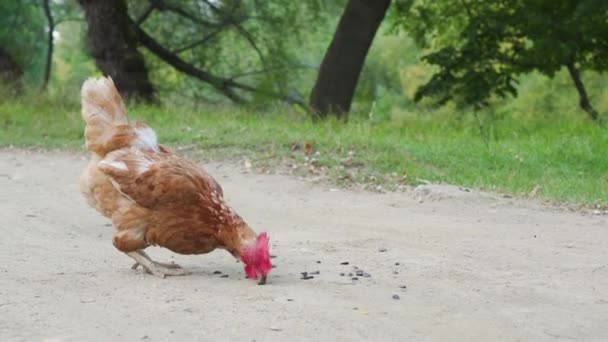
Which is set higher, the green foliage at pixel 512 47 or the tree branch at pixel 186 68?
the green foliage at pixel 512 47

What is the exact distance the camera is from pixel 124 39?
58.9 feet

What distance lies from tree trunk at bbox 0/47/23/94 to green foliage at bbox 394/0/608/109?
811 cm

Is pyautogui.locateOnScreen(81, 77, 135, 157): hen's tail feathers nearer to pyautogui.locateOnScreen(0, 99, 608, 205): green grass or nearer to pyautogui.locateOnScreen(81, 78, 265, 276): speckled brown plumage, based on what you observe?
pyautogui.locateOnScreen(81, 78, 265, 276): speckled brown plumage

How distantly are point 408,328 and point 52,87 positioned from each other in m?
15.4

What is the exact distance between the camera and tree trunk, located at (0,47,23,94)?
18.3 metres

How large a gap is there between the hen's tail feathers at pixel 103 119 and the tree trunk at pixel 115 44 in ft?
37.7

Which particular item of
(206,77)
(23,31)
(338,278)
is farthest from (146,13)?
(338,278)

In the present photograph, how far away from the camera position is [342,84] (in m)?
18.0

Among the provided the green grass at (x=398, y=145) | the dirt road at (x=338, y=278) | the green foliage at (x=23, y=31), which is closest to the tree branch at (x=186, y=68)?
the green foliage at (x=23, y=31)

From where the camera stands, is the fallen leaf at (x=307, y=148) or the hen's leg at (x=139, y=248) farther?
the fallen leaf at (x=307, y=148)

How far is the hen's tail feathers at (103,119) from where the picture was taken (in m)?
6.15

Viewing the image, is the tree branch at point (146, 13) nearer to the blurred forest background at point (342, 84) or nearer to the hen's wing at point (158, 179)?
the blurred forest background at point (342, 84)

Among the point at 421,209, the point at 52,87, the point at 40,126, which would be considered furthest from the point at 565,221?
the point at 52,87

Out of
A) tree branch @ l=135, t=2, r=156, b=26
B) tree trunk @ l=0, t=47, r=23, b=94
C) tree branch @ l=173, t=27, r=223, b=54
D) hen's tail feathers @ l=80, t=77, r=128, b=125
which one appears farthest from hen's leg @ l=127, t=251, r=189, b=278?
tree branch @ l=173, t=27, r=223, b=54
